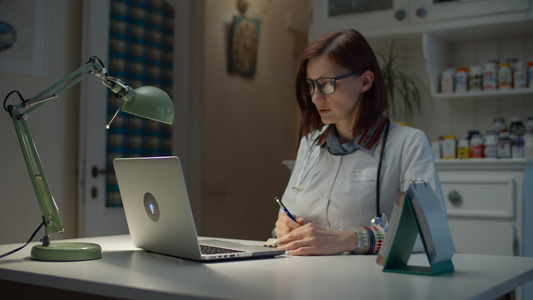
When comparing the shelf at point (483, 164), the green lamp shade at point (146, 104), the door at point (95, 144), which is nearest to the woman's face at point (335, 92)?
the green lamp shade at point (146, 104)

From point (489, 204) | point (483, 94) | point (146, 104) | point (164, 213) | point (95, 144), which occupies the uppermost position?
point (483, 94)

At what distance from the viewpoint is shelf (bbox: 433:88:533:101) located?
8.79ft

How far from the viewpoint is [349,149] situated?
5.67ft

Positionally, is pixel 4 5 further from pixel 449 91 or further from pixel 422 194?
pixel 422 194

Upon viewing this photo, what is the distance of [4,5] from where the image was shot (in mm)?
2768

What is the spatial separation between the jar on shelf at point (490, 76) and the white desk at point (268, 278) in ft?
5.32

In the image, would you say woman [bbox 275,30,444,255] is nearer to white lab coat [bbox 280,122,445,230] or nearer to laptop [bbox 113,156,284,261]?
white lab coat [bbox 280,122,445,230]

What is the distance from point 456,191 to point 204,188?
1.88 m

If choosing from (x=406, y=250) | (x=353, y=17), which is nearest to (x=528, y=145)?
(x=353, y=17)

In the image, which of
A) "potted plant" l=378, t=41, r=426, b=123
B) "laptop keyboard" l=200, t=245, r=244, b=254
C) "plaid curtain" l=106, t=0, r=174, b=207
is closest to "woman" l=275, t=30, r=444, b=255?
"laptop keyboard" l=200, t=245, r=244, b=254

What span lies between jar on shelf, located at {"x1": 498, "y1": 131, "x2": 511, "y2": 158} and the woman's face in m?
1.24

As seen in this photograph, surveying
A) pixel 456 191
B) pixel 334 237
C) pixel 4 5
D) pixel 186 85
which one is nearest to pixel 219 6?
pixel 186 85

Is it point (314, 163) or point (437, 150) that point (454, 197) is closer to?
point (437, 150)

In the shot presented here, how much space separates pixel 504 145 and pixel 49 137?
2.31 meters
